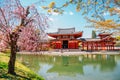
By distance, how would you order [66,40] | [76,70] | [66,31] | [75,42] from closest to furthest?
[76,70]
[75,42]
[66,40]
[66,31]

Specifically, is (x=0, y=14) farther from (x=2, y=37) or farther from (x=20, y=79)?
(x=20, y=79)

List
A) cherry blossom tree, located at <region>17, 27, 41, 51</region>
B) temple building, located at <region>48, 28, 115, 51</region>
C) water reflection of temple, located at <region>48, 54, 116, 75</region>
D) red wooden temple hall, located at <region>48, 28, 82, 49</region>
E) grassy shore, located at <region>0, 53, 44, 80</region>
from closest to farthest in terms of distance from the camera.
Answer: grassy shore, located at <region>0, 53, 44, 80</region> < cherry blossom tree, located at <region>17, 27, 41, 51</region> < water reflection of temple, located at <region>48, 54, 116, 75</region> < temple building, located at <region>48, 28, 115, 51</region> < red wooden temple hall, located at <region>48, 28, 82, 49</region>

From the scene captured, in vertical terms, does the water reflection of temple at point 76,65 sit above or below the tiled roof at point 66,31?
below

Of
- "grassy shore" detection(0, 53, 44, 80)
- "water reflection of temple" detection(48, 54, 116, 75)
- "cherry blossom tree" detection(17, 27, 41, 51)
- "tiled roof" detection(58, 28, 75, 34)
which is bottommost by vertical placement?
"water reflection of temple" detection(48, 54, 116, 75)

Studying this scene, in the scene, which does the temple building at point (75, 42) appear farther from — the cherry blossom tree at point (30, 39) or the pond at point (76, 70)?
the cherry blossom tree at point (30, 39)

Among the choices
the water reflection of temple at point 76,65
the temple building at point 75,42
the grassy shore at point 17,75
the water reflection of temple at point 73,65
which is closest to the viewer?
the grassy shore at point 17,75

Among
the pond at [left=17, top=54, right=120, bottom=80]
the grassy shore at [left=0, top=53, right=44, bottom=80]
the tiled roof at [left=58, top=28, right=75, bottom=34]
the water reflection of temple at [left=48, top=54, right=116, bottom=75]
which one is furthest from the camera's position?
the tiled roof at [left=58, top=28, right=75, bottom=34]

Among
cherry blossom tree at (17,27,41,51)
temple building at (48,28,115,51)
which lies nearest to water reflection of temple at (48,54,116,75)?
cherry blossom tree at (17,27,41,51)

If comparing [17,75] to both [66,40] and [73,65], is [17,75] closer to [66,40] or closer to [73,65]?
[73,65]

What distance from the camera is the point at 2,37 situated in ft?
19.1

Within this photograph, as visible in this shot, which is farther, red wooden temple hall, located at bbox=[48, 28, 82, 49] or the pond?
red wooden temple hall, located at bbox=[48, 28, 82, 49]

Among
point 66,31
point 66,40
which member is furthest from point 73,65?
point 66,31

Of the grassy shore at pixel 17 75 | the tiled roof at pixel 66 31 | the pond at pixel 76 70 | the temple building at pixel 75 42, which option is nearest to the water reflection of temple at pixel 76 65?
the pond at pixel 76 70

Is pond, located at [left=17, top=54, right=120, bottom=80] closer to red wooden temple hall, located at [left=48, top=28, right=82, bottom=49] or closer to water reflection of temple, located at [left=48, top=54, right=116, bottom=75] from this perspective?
water reflection of temple, located at [left=48, top=54, right=116, bottom=75]
